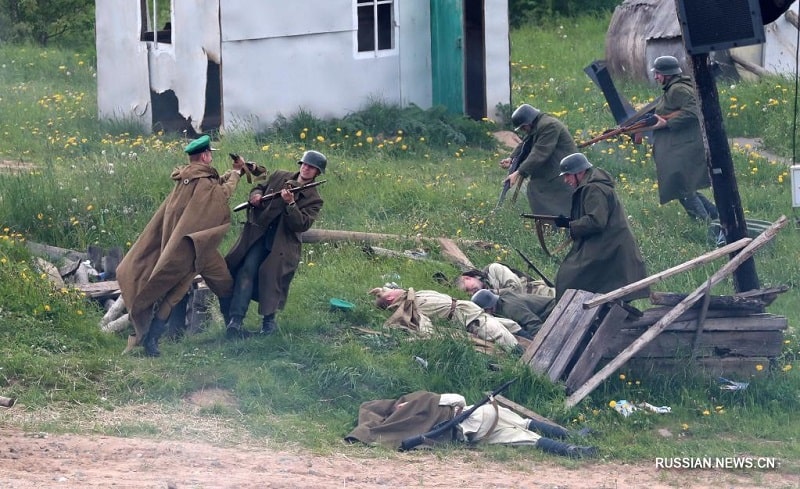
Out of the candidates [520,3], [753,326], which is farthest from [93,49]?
[753,326]

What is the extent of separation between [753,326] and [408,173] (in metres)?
5.89

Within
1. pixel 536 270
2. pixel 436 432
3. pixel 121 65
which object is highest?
pixel 121 65

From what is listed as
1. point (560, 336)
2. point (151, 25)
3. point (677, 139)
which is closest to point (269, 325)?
point (560, 336)

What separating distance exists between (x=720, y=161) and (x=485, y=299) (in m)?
2.13

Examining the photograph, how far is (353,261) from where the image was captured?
10.8m

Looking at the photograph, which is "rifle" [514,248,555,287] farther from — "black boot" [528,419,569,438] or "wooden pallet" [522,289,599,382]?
"black boot" [528,419,569,438]

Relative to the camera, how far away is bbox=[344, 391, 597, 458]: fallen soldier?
24.6 ft

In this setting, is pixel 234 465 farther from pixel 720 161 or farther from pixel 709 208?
pixel 709 208

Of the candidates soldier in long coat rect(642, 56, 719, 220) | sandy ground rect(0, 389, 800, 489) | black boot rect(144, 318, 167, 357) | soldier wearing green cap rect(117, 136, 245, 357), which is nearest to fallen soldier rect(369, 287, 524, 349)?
soldier wearing green cap rect(117, 136, 245, 357)

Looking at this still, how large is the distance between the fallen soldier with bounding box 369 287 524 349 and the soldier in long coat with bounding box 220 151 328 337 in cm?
94

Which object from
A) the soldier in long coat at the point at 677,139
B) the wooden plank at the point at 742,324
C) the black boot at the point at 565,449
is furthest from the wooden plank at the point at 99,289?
the soldier in long coat at the point at 677,139

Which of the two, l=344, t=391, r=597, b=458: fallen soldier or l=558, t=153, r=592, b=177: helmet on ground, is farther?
l=558, t=153, r=592, b=177: helmet on ground

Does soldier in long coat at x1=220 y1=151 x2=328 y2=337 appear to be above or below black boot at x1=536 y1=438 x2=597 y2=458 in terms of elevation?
above

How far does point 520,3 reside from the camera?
84.8 ft
